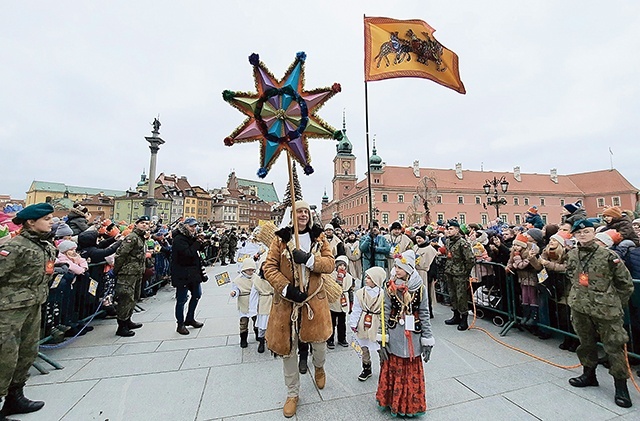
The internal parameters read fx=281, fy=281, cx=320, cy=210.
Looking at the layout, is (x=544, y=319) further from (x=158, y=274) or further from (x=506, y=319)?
(x=158, y=274)

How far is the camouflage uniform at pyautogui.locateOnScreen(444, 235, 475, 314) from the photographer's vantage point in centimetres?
541

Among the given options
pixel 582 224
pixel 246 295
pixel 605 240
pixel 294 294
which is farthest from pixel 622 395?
pixel 246 295

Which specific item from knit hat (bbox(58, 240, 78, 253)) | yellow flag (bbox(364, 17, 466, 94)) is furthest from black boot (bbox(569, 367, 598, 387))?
knit hat (bbox(58, 240, 78, 253))

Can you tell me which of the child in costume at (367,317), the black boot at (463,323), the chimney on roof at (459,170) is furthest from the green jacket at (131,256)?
the chimney on roof at (459,170)

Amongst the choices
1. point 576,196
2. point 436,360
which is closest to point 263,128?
point 436,360

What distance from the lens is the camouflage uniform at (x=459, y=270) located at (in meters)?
5.41

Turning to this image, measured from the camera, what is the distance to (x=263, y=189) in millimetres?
116938

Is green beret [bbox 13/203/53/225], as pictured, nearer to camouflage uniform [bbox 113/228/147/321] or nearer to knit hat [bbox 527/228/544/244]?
camouflage uniform [bbox 113/228/147/321]

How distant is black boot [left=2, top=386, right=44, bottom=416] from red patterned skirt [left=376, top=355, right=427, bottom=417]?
3.52 metres

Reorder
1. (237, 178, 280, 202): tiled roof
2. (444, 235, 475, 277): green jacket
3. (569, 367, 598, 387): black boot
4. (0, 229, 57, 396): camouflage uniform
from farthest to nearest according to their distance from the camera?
1. (237, 178, 280, 202): tiled roof
2. (444, 235, 475, 277): green jacket
3. (569, 367, 598, 387): black boot
4. (0, 229, 57, 396): camouflage uniform

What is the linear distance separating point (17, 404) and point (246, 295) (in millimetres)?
2728

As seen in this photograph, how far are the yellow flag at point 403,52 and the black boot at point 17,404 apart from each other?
609 cm

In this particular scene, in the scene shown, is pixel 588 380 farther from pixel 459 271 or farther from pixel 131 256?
pixel 131 256

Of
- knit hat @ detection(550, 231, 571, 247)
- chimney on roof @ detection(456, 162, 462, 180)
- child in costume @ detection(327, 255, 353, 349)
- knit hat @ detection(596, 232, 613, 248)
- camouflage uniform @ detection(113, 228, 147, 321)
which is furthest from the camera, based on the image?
chimney on roof @ detection(456, 162, 462, 180)
